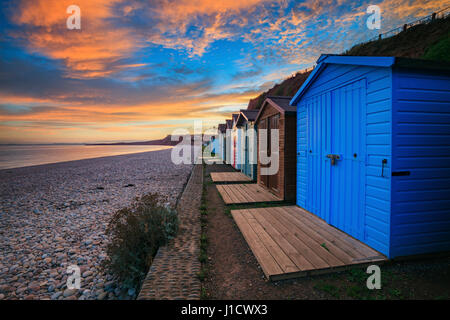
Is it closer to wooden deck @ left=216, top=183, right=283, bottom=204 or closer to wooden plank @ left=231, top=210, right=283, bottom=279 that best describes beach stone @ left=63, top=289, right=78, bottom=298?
wooden plank @ left=231, top=210, right=283, bottom=279

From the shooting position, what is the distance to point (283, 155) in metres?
6.91

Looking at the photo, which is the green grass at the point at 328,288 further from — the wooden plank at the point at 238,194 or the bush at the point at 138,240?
the wooden plank at the point at 238,194

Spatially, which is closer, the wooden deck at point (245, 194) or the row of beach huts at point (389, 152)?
the row of beach huts at point (389, 152)

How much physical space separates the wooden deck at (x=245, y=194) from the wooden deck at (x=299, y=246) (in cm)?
153

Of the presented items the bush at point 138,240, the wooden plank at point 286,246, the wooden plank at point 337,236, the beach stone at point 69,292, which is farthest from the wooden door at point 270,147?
the beach stone at point 69,292

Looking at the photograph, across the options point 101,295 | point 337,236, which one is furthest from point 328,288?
point 101,295

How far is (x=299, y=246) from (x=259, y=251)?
28.4 inches

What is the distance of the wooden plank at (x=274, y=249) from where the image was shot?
3.16 meters

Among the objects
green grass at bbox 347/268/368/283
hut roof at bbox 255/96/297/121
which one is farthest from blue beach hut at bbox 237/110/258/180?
green grass at bbox 347/268/368/283

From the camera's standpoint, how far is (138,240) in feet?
12.0

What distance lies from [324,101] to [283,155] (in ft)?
7.56

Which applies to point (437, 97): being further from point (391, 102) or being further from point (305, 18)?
point (305, 18)
